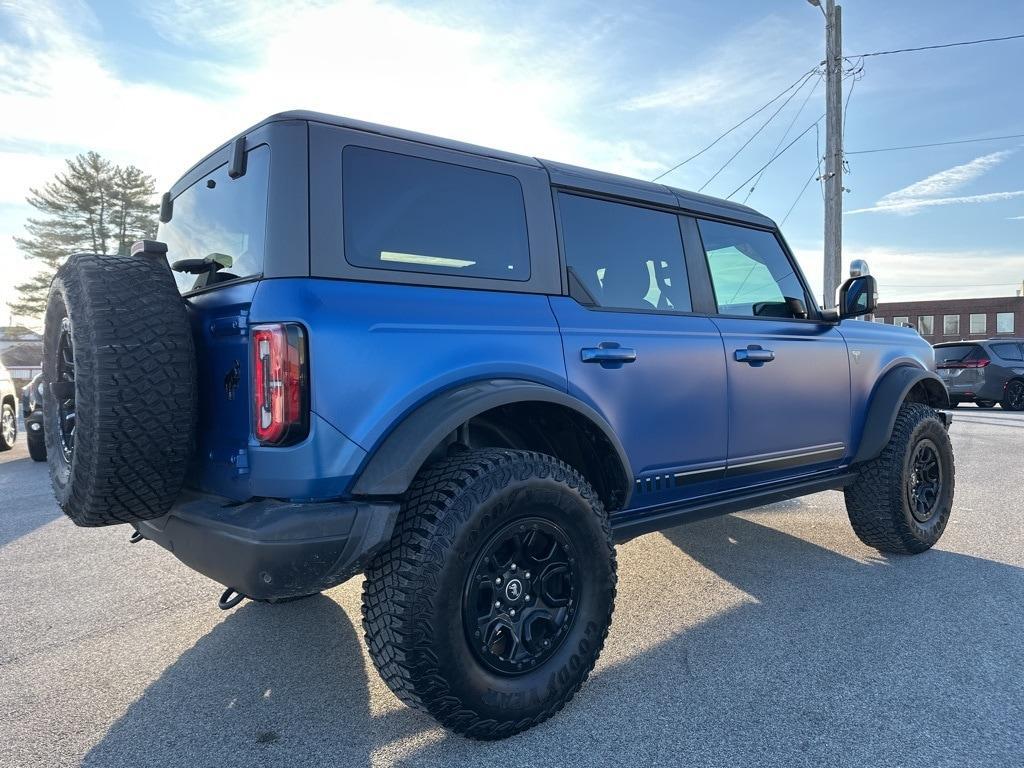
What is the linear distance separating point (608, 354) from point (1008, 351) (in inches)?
647

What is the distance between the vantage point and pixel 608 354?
108 inches

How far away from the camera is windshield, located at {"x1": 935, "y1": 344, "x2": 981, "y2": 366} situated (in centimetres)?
1532

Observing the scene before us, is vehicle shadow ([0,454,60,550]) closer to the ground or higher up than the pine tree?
closer to the ground

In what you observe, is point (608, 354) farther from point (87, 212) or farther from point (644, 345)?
point (87, 212)

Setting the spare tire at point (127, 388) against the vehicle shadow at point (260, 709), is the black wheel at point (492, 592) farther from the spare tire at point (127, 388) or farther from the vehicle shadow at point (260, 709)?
the spare tire at point (127, 388)

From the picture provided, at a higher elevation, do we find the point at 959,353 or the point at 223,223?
the point at 223,223

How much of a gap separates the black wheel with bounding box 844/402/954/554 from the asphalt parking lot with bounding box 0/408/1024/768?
0.52 ft

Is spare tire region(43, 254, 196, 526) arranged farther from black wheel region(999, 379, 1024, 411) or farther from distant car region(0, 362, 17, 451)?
black wheel region(999, 379, 1024, 411)

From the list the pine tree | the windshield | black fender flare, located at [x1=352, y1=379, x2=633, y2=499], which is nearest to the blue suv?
black fender flare, located at [x1=352, y1=379, x2=633, y2=499]

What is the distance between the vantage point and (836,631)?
3.03 m

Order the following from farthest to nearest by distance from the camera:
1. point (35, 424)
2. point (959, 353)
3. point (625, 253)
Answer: point (959, 353) → point (35, 424) → point (625, 253)

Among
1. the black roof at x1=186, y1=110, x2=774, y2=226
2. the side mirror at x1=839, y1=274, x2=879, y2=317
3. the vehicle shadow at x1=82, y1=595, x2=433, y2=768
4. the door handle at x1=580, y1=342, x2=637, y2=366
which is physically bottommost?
the vehicle shadow at x1=82, y1=595, x2=433, y2=768

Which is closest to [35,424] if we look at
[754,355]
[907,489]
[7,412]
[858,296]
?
[7,412]

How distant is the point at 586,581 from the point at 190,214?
7.22 ft
